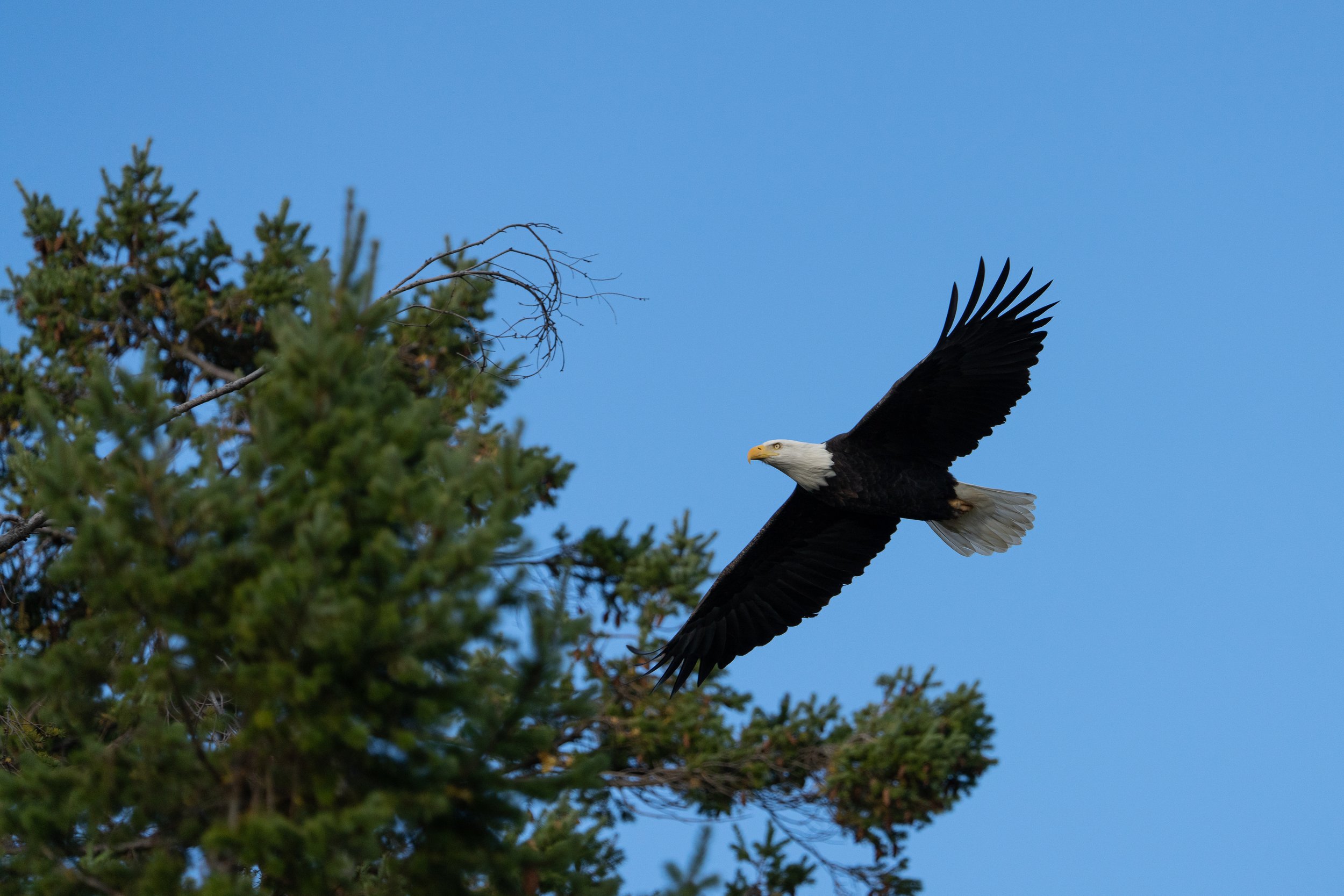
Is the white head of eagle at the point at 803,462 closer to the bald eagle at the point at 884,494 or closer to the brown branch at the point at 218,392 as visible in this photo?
the bald eagle at the point at 884,494

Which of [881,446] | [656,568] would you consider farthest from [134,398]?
[656,568]

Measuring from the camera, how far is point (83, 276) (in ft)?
38.1

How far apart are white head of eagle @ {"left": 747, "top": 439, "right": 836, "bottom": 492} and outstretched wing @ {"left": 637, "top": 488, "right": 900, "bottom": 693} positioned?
2.25 ft

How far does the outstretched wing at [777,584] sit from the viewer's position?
8.48 m

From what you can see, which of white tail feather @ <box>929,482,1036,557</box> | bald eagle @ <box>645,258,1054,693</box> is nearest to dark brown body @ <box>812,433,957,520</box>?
bald eagle @ <box>645,258,1054,693</box>

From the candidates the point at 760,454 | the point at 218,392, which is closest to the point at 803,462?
the point at 760,454

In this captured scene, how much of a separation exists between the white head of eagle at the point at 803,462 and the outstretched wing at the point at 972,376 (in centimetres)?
25

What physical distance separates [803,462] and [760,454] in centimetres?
41

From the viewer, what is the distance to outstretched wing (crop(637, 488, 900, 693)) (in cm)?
848

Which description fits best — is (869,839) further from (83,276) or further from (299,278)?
(83,276)

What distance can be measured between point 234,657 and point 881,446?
4.55 m

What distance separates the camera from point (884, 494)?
25.3 feet

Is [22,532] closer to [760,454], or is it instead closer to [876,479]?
[760,454]

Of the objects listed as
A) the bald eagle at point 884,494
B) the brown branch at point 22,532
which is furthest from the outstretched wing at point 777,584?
the brown branch at point 22,532
